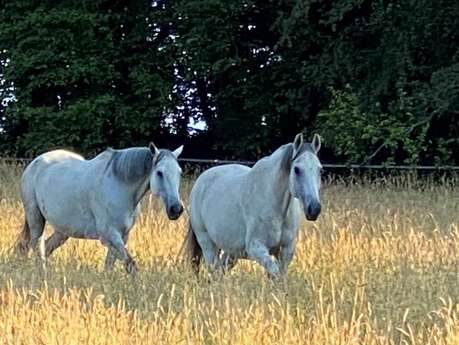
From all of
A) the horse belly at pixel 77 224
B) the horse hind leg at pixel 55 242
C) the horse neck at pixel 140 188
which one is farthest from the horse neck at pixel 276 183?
the horse hind leg at pixel 55 242

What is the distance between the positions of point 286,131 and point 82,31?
6.04m

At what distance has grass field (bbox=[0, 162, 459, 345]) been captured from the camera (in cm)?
546

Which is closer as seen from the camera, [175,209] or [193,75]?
[175,209]

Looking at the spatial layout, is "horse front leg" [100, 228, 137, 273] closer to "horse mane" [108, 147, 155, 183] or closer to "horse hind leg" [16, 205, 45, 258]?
"horse mane" [108, 147, 155, 183]

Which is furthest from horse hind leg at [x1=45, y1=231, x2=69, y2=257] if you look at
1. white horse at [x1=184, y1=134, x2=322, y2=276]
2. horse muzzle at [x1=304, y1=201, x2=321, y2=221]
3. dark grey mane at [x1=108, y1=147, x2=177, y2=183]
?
horse muzzle at [x1=304, y1=201, x2=321, y2=221]

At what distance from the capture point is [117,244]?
375 inches

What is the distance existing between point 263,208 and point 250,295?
5.79ft

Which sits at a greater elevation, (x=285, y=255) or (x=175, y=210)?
(x=175, y=210)

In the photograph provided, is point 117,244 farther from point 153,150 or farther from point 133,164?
point 153,150

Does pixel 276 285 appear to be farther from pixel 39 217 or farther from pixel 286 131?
pixel 286 131

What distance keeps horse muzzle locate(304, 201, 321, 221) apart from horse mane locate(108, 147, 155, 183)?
233 centimetres

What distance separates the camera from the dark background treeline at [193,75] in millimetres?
22969

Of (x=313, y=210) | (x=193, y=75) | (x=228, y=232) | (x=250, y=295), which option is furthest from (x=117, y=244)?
(x=193, y=75)

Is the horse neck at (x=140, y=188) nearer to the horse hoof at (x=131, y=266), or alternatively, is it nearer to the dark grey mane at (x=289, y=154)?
the horse hoof at (x=131, y=266)
